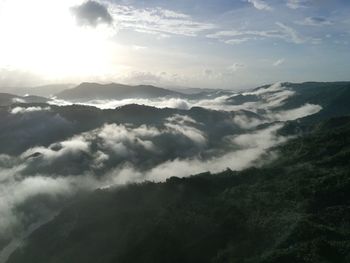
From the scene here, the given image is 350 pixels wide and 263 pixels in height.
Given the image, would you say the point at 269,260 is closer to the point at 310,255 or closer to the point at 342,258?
the point at 310,255

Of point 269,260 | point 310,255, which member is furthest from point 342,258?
point 269,260
